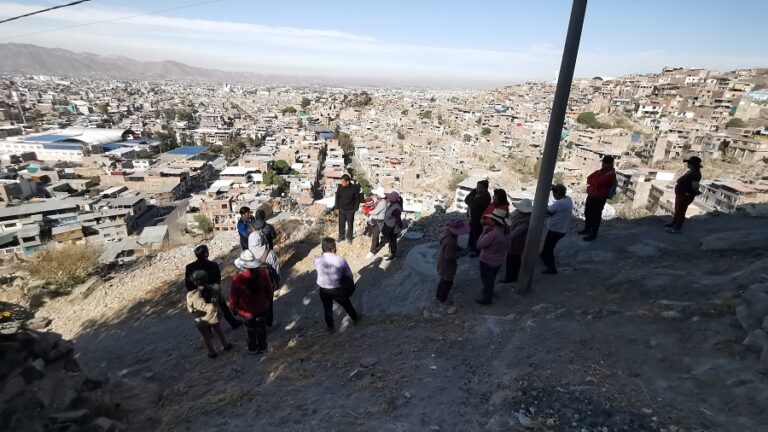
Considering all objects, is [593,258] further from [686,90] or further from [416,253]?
[686,90]

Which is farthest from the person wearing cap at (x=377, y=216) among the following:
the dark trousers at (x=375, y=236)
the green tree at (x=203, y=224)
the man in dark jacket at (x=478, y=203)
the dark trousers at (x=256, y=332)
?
the green tree at (x=203, y=224)

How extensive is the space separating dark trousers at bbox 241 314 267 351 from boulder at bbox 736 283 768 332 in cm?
475

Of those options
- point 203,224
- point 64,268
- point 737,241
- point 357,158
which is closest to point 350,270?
point 737,241

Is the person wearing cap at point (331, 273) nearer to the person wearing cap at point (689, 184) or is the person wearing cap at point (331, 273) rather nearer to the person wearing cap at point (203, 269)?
the person wearing cap at point (203, 269)

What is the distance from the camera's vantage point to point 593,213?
6031 mm

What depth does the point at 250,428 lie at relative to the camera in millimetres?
3168

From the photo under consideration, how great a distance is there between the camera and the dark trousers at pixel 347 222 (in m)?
7.35

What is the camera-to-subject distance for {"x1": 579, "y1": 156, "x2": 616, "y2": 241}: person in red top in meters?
5.40

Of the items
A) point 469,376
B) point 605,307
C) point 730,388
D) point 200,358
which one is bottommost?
point 200,358

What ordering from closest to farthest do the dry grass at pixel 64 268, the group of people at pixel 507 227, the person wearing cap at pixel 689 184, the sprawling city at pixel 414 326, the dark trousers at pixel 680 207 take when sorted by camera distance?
1. the sprawling city at pixel 414 326
2. the group of people at pixel 507 227
3. the person wearing cap at pixel 689 184
4. the dark trousers at pixel 680 207
5. the dry grass at pixel 64 268

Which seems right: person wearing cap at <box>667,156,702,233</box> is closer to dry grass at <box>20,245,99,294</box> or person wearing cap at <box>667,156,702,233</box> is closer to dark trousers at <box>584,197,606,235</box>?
dark trousers at <box>584,197,606,235</box>

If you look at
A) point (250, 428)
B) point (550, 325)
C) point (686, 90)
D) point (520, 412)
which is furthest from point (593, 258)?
point (686, 90)

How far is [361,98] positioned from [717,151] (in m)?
89.0

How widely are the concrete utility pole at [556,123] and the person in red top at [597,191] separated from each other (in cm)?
179
